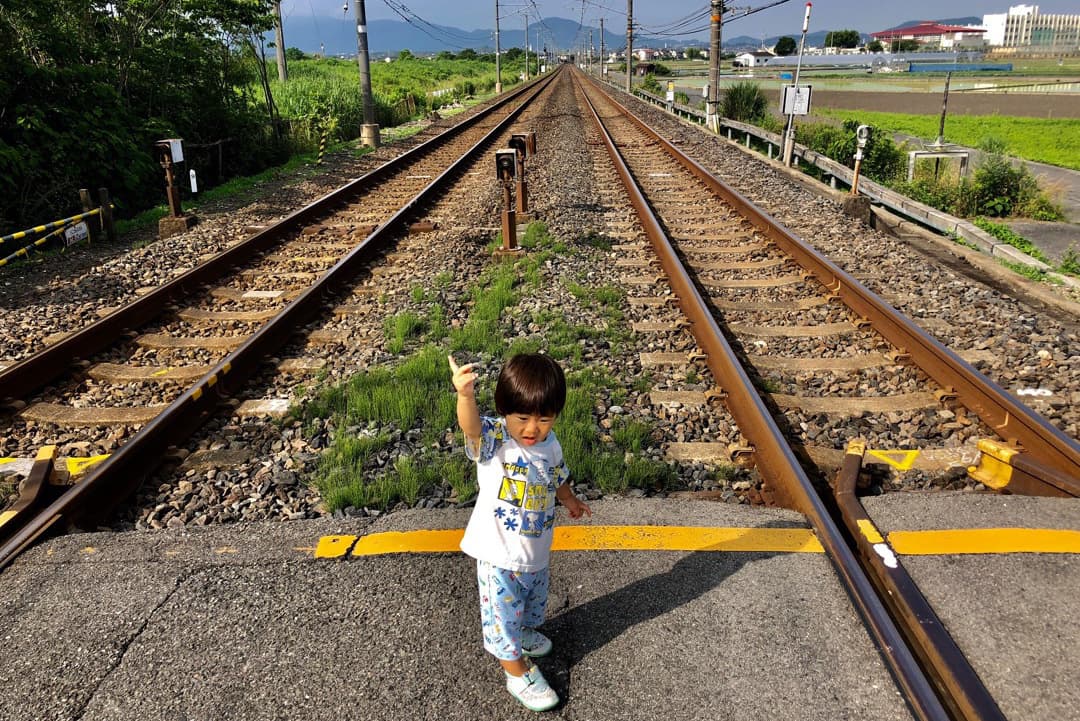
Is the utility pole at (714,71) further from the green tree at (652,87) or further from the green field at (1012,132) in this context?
the green tree at (652,87)

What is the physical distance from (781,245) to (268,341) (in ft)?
17.8

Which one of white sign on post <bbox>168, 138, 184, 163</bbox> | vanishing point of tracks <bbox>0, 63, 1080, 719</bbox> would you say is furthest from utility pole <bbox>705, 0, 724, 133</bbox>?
white sign on post <bbox>168, 138, 184, 163</bbox>

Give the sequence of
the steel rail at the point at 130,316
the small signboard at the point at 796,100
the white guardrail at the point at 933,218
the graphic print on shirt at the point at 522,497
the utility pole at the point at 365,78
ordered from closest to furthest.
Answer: the graphic print on shirt at the point at 522,497, the steel rail at the point at 130,316, the white guardrail at the point at 933,218, the small signboard at the point at 796,100, the utility pole at the point at 365,78

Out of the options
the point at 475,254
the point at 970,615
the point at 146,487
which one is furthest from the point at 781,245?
the point at 146,487

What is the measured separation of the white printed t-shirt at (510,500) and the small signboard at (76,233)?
8092 millimetres

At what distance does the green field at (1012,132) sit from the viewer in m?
19.5

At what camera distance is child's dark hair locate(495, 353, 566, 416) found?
2.18 meters

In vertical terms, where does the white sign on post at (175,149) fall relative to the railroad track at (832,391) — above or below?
above

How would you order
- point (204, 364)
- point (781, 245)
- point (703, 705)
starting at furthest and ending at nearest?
1. point (781, 245)
2. point (204, 364)
3. point (703, 705)

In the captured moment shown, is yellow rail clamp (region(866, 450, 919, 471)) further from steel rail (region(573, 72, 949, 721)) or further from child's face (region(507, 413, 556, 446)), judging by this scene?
child's face (region(507, 413, 556, 446))

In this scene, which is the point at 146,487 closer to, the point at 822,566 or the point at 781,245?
the point at 822,566

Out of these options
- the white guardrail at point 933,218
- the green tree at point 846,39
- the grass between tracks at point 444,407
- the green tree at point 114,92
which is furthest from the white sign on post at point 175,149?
the green tree at point 846,39

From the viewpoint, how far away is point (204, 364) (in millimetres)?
5328

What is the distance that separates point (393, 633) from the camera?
2.55 metres
